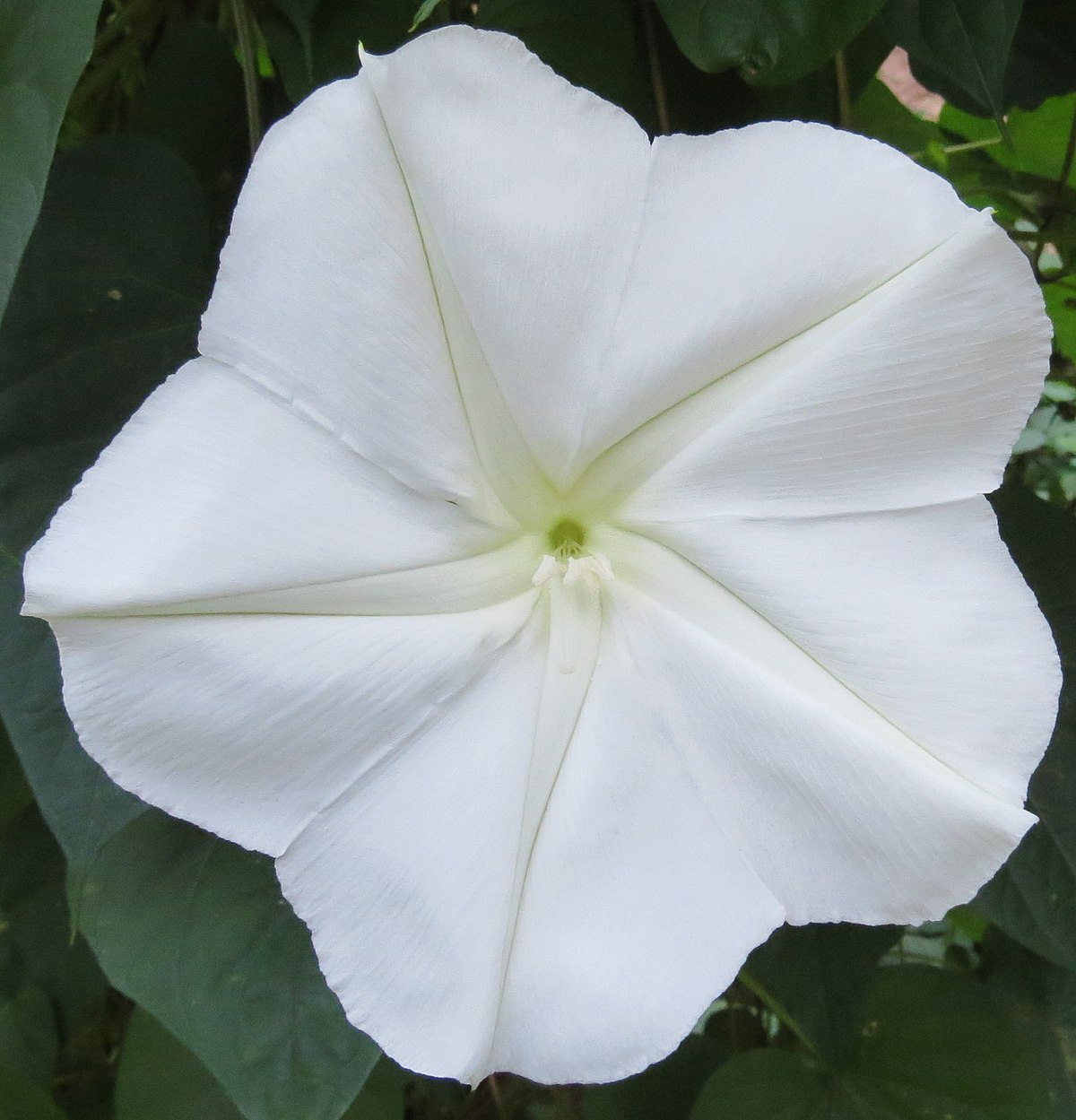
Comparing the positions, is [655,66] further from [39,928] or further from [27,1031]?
[27,1031]

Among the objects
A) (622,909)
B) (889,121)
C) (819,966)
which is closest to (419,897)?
(622,909)

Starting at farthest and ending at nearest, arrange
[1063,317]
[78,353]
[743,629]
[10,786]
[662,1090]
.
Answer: [1063,317]
[662,1090]
[10,786]
[78,353]
[743,629]

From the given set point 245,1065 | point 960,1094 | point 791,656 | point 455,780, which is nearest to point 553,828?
point 455,780

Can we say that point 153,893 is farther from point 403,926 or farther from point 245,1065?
point 403,926

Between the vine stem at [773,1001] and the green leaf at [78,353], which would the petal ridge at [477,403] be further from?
the vine stem at [773,1001]

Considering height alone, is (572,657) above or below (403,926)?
above

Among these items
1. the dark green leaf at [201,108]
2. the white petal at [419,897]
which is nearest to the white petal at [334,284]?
the white petal at [419,897]
